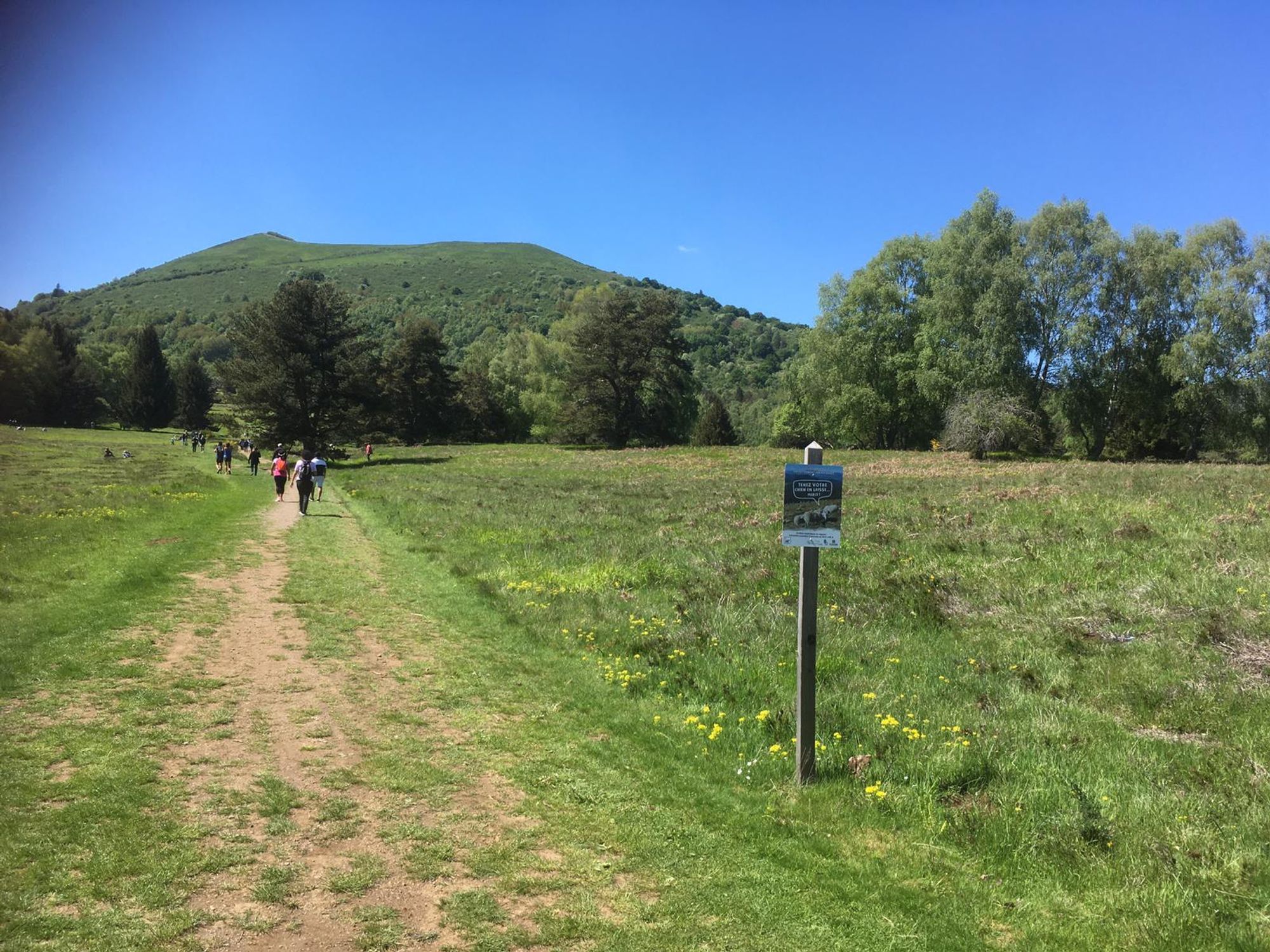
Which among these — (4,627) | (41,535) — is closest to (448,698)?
(4,627)

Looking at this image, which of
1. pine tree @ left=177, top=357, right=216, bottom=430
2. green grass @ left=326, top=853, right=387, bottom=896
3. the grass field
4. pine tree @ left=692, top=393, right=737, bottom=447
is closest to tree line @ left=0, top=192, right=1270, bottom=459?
pine tree @ left=692, top=393, right=737, bottom=447

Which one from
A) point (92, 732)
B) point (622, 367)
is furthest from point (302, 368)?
point (92, 732)

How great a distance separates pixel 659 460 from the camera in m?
47.9

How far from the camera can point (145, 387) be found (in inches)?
3831

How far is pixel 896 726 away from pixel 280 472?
2432cm

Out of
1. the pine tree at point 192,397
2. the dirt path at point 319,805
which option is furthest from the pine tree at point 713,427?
the pine tree at point 192,397

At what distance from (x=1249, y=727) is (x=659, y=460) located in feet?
138

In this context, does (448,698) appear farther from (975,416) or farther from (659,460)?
(975,416)

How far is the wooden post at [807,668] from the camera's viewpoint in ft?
18.6

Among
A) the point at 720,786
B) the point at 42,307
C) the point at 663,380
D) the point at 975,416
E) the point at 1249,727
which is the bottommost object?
the point at 720,786

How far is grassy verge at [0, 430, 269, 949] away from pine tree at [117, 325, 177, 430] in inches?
3903

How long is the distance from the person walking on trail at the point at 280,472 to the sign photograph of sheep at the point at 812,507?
2378 centimetres

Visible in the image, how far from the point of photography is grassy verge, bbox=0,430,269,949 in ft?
12.4

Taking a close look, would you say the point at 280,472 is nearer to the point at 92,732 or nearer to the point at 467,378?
the point at 92,732
